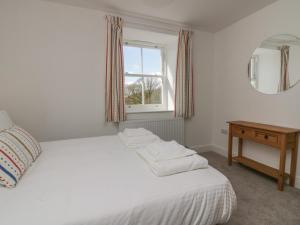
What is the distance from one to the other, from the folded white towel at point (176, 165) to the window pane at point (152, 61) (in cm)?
246

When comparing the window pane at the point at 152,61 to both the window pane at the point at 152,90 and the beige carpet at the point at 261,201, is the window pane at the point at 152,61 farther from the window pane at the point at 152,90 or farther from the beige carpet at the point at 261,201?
the beige carpet at the point at 261,201

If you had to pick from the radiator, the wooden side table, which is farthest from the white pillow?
the wooden side table

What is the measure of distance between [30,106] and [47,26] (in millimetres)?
1158

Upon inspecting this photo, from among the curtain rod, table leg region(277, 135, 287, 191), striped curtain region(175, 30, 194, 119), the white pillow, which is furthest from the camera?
striped curtain region(175, 30, 194, 119)

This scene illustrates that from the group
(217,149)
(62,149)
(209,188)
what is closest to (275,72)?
(217,149)

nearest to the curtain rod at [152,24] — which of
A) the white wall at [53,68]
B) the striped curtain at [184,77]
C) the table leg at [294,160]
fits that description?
the striped curtain at [184,77]

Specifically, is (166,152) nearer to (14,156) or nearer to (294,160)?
(14,156)

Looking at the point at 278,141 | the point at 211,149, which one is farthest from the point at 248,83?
the point at 211,149

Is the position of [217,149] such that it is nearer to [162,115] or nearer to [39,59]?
[162,115]

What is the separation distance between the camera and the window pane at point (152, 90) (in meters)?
3.45

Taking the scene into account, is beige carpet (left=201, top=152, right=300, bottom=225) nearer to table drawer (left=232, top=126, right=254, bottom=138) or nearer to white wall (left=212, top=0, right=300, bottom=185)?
white wall (left=212, top=0, right=300, bottom=185)

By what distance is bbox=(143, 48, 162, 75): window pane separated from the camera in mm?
3430

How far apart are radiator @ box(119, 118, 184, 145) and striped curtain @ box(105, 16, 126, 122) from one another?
30 centimetres

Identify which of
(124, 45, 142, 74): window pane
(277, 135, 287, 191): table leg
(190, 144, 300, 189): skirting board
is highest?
(124, 45, 142, 74): window pane
